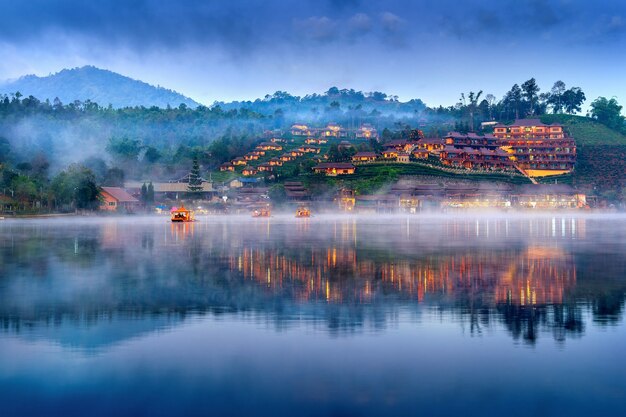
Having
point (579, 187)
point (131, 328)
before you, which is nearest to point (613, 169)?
point (579, 187)

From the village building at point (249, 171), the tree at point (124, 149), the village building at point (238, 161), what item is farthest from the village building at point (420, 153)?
the tree at point (124, 149)

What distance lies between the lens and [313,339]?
654 inches

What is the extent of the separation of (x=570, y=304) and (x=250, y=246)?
2794cm

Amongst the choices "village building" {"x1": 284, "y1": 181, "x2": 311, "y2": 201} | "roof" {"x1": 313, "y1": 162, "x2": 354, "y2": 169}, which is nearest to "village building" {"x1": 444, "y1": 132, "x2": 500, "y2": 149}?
"roof" {"x1": 313, "y1": 162, "x2": 354, "y2": 169}

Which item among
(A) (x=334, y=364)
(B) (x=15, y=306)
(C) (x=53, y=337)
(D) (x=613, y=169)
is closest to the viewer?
(A) (x=334, y=364)

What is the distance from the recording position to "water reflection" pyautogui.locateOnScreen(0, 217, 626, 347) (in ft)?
61.7

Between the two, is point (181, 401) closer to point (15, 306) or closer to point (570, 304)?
point (15, 306)

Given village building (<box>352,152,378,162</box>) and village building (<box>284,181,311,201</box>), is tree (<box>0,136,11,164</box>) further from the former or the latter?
village building (<box>352,152,378,162</box>)

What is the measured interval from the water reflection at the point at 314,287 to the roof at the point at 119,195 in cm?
7550

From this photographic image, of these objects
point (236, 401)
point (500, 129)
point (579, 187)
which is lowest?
point (236, 401)

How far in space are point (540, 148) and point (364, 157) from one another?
44924 mm

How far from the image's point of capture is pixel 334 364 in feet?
46.6

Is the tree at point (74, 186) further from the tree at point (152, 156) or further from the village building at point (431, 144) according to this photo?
the village building at point (431, 144)

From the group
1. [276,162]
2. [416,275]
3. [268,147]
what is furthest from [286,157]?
[416,275]
